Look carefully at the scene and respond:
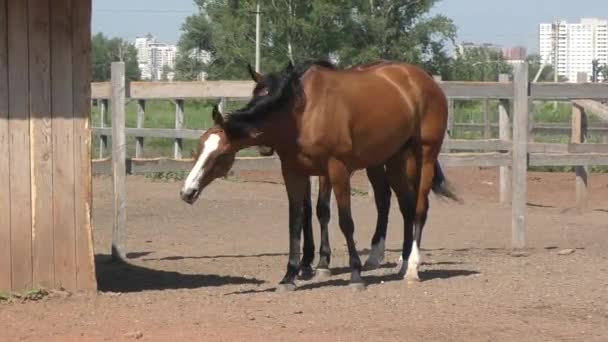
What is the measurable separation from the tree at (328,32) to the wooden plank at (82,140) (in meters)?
35.5

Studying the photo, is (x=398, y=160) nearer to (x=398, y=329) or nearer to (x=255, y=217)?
(x=398, y=329)

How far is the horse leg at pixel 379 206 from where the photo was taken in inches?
417

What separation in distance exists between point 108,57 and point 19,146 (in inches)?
2926

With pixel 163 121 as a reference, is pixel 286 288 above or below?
below

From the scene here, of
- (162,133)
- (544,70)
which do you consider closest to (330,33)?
(162,133)

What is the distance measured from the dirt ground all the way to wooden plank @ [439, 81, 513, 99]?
5.16 ft

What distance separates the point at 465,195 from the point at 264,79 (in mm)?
9442

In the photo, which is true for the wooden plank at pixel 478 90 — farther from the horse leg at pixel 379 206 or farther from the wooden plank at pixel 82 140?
the wooden plank at pixel 82 140

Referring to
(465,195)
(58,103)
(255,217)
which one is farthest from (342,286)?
(465,195)

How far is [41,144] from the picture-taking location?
877 centimetres

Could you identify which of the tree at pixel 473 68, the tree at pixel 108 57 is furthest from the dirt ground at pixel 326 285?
the tree at pixel 108 57

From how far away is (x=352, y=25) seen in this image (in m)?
48.2

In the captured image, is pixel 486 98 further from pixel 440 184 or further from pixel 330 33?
pixel 330 33

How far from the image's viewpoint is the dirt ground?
25.0 ft
